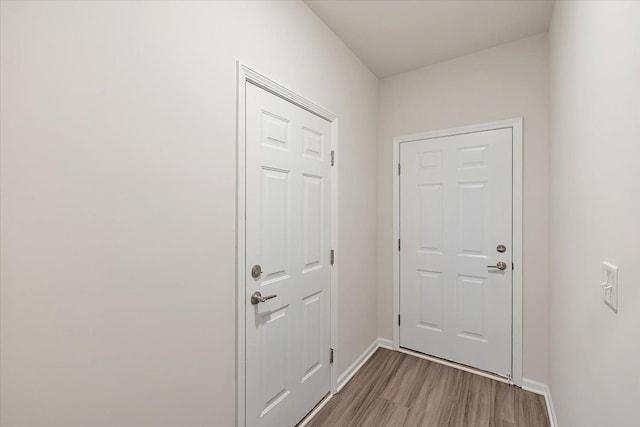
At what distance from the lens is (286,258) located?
172cm

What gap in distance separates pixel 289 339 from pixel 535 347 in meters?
1.86

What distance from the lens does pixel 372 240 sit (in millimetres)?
2760

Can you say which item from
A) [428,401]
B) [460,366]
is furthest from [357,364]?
[460,366]

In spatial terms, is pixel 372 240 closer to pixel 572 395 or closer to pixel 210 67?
pixel 572 395

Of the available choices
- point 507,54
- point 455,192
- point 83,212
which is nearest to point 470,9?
point 507,54

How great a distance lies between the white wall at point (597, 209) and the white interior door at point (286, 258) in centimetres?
135

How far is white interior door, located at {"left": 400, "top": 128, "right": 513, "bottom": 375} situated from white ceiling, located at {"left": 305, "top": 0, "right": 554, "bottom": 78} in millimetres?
713

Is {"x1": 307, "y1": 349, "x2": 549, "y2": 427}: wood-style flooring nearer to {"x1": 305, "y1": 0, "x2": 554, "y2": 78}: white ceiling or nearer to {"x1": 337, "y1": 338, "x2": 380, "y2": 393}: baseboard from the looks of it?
{"x1": 337, "y1": 338, "x2": 380, "y2": 393}: baseboard

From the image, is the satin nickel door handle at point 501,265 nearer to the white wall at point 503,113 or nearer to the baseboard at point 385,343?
the white wall at point 503,113

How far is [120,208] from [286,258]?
92 cm

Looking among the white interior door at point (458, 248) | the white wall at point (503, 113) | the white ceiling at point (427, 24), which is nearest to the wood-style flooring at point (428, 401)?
the white interior door at point (458, 248)

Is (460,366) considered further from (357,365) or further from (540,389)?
(357,365)

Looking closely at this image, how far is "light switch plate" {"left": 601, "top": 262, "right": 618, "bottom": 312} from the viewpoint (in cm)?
82

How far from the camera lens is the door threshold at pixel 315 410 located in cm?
181
